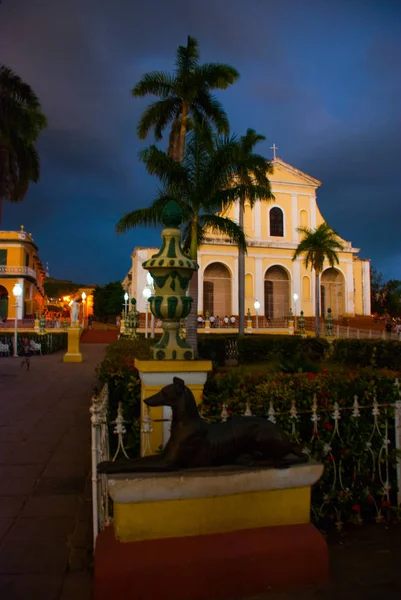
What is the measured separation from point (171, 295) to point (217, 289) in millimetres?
33450

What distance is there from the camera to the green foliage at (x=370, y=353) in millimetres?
11152

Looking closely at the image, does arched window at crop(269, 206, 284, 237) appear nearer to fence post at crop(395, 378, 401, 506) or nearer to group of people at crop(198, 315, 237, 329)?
group of people at crop(198, 315, 237, 329)

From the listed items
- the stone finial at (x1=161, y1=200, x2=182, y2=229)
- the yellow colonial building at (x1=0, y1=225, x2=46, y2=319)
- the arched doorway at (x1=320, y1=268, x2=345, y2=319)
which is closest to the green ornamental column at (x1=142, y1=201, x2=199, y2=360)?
the stone finial at (x1=161, y1=200, x2=182, y2=229)

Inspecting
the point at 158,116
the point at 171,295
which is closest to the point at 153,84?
the point at 158,116

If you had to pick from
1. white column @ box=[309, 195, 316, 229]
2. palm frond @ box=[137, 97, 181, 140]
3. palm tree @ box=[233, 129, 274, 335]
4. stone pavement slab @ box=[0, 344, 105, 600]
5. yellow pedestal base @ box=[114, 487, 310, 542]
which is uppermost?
white column @ box=[309, 195, 316, 229]

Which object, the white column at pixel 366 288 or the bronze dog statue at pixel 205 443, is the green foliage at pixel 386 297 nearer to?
the white column at pixel 366 288

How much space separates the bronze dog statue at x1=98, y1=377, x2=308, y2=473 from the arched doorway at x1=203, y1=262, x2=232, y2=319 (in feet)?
111

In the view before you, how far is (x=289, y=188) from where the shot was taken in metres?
38.6

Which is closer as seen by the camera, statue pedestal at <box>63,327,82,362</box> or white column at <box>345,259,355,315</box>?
statue pedestal at <box>63,327,82,362</box>

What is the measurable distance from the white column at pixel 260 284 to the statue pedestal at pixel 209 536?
3365 cm

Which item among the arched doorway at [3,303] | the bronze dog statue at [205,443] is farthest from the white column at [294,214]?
the bronze dog statue at [205,443]

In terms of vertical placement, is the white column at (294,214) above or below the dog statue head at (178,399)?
above

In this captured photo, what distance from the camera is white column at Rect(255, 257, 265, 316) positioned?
36234 millimetres

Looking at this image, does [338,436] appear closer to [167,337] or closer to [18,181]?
[167,337]
